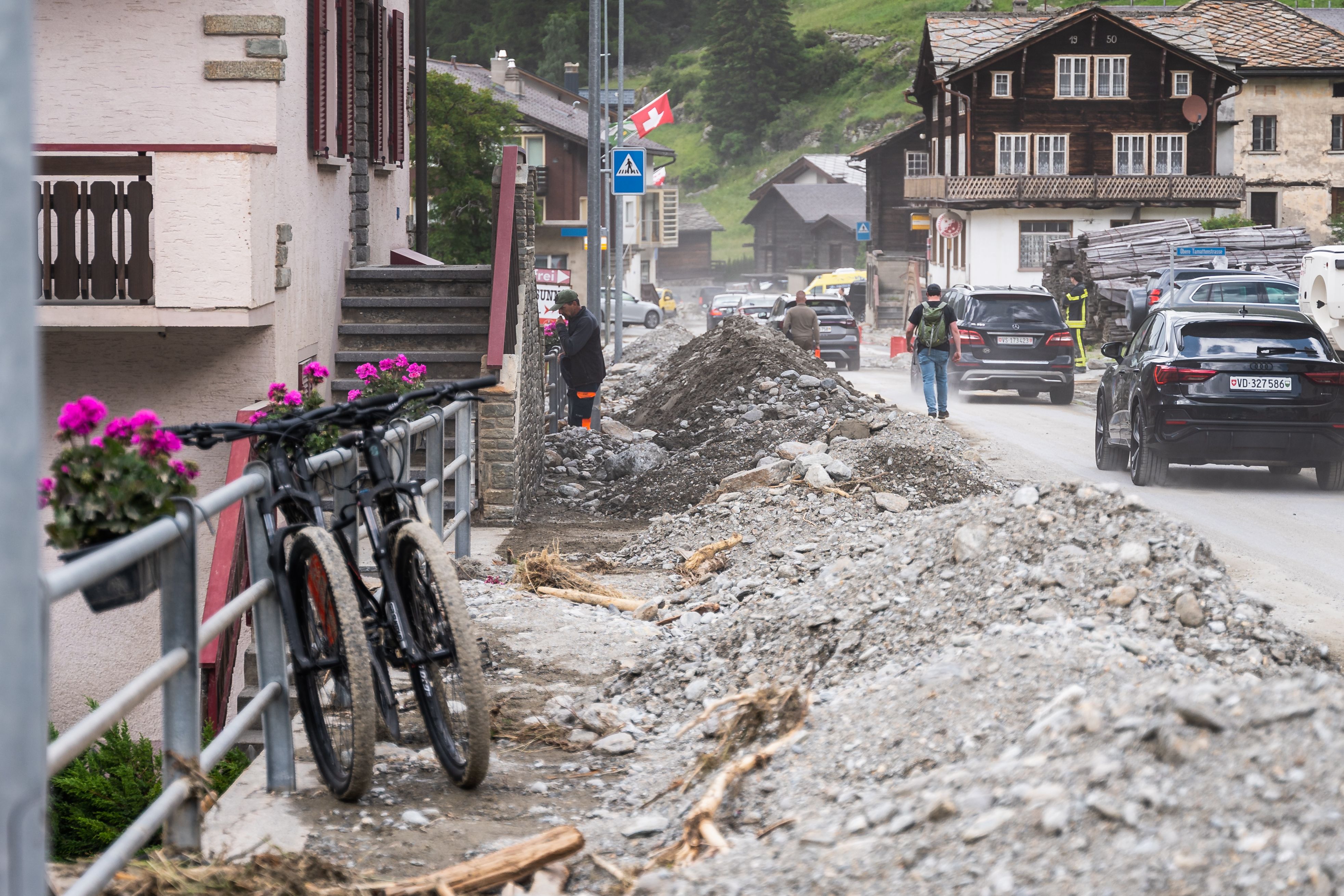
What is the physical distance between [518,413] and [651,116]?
21579 millimetres

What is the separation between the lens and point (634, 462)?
16703mm

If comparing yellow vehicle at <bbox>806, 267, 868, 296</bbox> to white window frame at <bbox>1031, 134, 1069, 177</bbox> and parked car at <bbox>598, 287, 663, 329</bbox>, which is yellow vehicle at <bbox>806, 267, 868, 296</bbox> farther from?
white window frame at <bbox>1031, 134, 1069, 177</bbox>

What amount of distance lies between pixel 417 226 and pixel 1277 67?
4703 cm

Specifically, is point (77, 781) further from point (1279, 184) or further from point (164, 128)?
point (1279, 184)

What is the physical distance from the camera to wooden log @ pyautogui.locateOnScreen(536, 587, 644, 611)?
8656mm

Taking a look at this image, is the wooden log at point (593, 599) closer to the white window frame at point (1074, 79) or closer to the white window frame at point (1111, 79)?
the white window frame at point (1074, 79)

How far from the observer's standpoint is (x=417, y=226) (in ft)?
72.3

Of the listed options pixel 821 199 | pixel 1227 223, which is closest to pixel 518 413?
pixel 1227 223

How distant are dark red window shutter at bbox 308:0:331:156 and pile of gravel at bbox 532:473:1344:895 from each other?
6.73m

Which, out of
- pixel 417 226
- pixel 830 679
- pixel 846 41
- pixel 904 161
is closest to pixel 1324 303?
pixel 417 226

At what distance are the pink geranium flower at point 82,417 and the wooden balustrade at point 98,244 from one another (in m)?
7.41

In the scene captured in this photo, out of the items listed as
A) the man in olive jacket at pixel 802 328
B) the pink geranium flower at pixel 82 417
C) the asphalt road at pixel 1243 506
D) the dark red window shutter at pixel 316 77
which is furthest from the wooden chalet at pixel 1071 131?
the pink geranium flower at pixel 82 417

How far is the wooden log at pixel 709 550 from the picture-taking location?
9727mm

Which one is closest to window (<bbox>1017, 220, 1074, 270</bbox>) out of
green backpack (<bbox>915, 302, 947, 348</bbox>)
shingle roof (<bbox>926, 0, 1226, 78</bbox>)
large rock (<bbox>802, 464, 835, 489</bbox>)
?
shingle roof (<bbox>926, 0, 1226, 78</bbox>)
